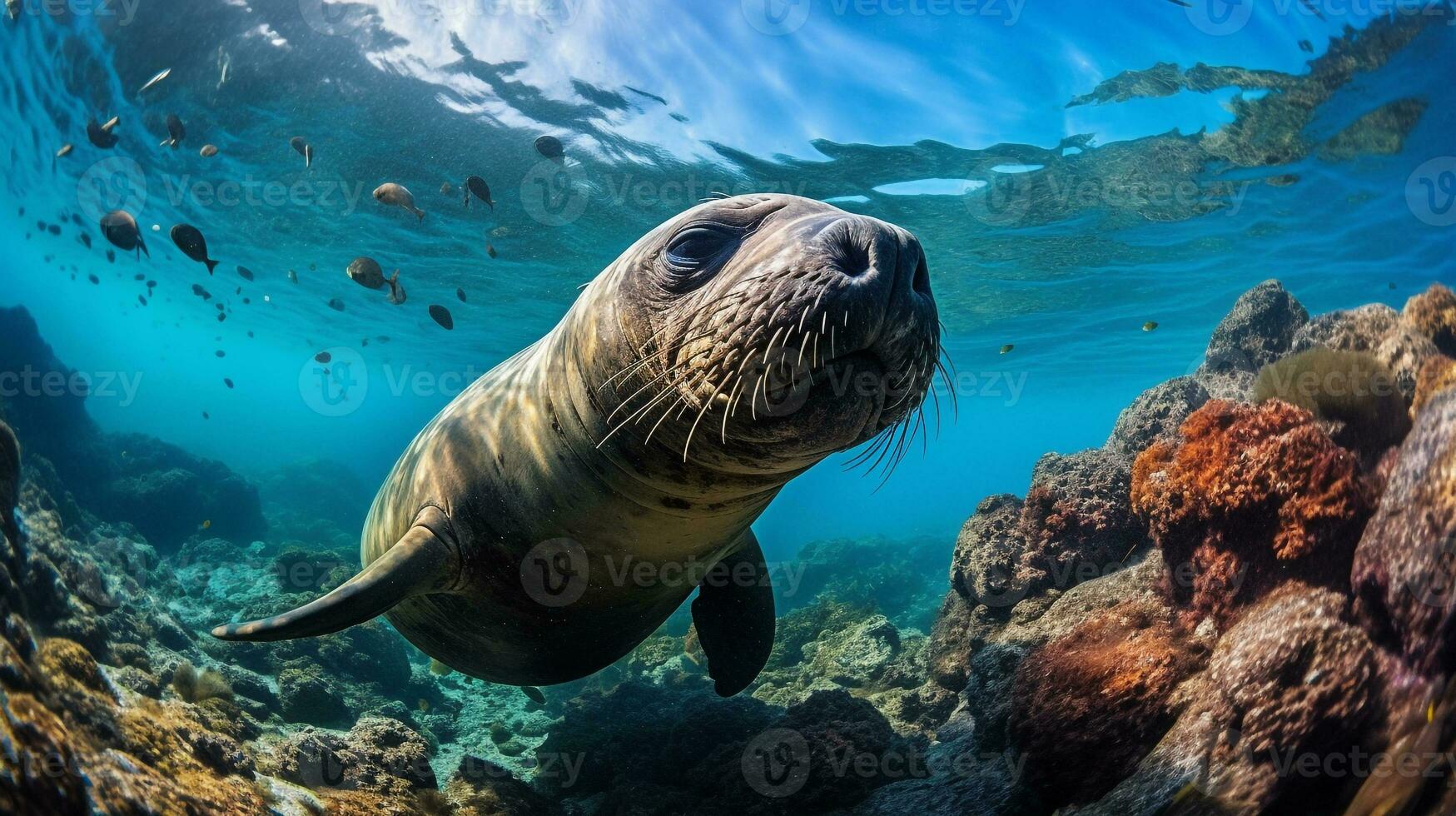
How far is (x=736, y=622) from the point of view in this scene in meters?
4.96

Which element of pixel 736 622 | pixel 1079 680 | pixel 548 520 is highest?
pixel 548 520

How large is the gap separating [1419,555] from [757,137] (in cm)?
1329

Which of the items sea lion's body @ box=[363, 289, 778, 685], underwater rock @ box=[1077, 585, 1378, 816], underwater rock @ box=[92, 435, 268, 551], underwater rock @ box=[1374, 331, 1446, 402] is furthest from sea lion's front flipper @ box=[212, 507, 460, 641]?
underwater rock @ box=[92, 435, 268, 551]

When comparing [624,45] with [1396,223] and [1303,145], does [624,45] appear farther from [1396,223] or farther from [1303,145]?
[1396,223]

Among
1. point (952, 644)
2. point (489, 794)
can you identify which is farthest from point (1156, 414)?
point (489, 794)

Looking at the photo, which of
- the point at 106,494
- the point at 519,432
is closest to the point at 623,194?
the point at 519,432

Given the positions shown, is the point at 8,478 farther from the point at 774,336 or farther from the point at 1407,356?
the point at 1407,356

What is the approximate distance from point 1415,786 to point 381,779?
4.39m

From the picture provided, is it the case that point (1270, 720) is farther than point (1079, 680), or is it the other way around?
point (1079, 680)

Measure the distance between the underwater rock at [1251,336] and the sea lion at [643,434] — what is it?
21.3 ft

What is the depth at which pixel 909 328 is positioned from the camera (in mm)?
2115

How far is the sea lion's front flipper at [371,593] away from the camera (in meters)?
2.84

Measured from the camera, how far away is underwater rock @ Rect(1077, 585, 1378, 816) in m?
2.24

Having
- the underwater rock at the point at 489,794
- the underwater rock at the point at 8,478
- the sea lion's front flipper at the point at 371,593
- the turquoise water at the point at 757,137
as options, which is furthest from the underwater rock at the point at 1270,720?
the turquoise water at the point at 757,137
